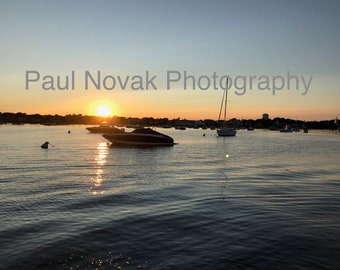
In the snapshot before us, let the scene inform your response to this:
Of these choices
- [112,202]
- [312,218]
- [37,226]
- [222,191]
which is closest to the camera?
[37,226]

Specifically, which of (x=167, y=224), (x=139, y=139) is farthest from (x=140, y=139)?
(x=167, y=224)

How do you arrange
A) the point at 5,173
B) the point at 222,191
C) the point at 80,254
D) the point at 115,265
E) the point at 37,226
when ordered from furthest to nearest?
the point at 5,173 → the point at 222,191 → the point at 37,226 → the point at 80,254 → the point at 115,265

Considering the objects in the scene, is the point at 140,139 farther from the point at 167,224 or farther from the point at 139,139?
the point at 167,224

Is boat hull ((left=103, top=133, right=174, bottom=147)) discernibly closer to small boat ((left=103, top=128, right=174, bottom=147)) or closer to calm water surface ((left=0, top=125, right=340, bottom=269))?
small boat ((left=103, top=128, right=174, bottom=147))

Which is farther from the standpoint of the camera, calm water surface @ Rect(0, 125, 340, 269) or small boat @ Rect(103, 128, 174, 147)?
small boat @ Rect(103, 128, 174, 147)

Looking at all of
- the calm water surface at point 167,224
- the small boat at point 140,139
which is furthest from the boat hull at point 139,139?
the calm water surface at point 167,224

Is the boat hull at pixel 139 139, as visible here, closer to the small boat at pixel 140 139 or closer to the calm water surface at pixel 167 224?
the small boat at pixel 140 139

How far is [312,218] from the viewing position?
13938 mm

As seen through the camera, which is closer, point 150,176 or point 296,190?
point 296,190

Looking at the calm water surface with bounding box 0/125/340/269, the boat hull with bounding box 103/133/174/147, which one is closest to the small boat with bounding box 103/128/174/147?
the boat hull with bounding box 103/133/174/147

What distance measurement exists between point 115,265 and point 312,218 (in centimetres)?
921

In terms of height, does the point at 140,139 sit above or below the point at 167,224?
above

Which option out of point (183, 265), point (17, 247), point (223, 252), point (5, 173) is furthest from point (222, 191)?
point (5, 173)

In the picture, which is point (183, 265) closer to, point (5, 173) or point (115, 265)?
point (115, 265)
